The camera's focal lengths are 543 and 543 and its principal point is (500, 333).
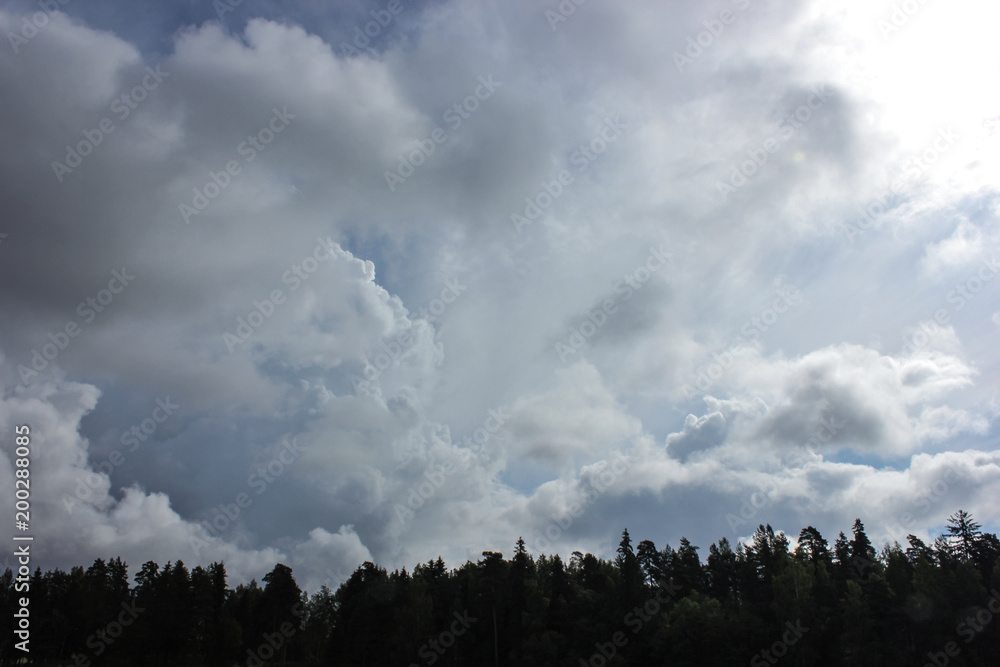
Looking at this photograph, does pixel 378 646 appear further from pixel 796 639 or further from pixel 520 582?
pixel 796 639

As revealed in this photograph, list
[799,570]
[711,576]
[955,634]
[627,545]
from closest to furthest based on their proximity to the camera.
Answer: [955,634]
[799,570]
[627,545]
[711,576]

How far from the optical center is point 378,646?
105812 millimetres

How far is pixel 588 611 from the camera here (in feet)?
322

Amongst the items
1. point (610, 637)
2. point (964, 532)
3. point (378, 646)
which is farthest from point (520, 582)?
point (964, 532)

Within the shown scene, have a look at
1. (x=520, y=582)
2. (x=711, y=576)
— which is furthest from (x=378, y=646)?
(x=711, y=576)

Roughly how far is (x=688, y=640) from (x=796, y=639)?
644 inches

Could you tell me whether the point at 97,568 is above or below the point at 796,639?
above

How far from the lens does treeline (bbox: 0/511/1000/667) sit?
80312mm

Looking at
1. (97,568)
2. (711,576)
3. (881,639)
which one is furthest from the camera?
(97,568)

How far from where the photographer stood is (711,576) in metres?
121

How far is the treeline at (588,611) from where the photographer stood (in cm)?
8031

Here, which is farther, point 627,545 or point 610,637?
point 627,545

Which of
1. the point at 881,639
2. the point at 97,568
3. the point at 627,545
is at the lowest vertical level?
the point at 881,639

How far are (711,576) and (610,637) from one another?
4081 cm
